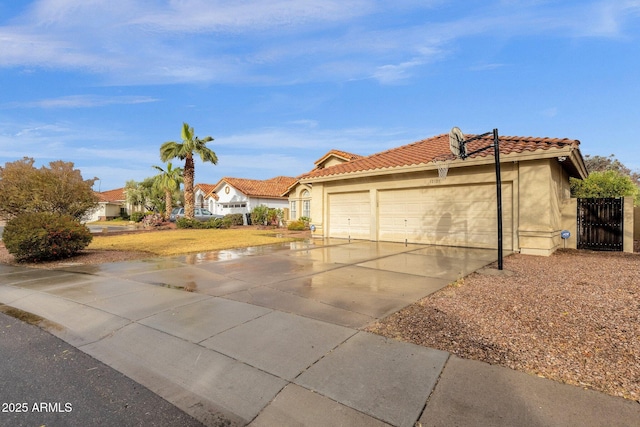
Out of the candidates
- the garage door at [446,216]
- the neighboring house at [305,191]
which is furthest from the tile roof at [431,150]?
the neighboring house at [305,191]

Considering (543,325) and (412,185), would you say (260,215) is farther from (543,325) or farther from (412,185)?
(543,325)

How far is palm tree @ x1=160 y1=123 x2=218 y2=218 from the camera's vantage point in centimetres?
2622

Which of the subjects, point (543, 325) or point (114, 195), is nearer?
point (543, 325)

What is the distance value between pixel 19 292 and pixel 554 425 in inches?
344

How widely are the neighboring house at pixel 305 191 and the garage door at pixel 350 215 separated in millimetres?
8085

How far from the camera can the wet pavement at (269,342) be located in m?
2.62

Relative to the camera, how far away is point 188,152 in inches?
1033

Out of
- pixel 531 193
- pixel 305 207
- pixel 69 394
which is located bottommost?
pixel 69 394

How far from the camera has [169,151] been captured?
2625 cm

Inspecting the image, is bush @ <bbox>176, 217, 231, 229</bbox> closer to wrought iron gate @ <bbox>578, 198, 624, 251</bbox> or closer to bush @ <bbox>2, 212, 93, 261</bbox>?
bush @ <bbox>2, 212, 93, 261</bbox>

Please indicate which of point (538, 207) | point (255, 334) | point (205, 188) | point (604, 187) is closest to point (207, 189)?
point (205, 188)

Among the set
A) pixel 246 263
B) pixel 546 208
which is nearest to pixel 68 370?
pixel 246 263

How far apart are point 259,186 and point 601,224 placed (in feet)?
97.9

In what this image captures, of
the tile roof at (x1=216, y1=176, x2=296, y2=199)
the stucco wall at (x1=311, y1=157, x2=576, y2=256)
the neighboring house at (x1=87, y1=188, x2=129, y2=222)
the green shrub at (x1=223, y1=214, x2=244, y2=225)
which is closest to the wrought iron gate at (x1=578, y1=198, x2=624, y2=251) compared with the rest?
the stucco wall at (x1=311, y1=157, x2=576, y2=256)
